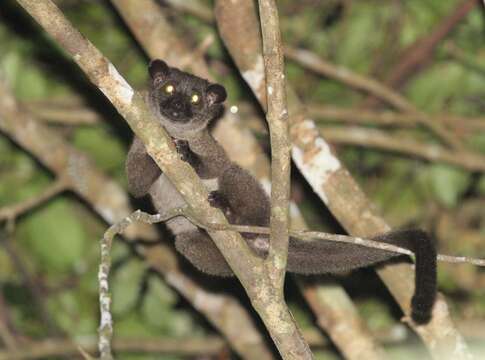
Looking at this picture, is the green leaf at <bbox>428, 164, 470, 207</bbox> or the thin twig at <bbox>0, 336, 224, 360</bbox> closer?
the thin twig at <bbox>0, 336, 224, 360</bbox>

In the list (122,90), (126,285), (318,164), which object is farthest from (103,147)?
(122,90)

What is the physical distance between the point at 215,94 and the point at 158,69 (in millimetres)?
421

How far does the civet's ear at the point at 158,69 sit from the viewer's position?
6.13m

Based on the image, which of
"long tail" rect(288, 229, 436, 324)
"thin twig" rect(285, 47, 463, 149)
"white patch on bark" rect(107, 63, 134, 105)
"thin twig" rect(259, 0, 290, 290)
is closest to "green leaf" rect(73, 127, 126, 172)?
"thin twig" rect(285, 47, 463, 149)

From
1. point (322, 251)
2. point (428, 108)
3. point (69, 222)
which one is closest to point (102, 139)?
point (69, 222)

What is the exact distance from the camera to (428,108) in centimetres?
900

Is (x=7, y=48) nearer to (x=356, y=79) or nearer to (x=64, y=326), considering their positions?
(x=64, y=326)

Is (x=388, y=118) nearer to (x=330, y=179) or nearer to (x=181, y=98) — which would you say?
(x=330, y=179)

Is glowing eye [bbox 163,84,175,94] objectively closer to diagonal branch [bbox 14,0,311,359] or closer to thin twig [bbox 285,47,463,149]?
diagonal branch [bbox 14,0,311,359]

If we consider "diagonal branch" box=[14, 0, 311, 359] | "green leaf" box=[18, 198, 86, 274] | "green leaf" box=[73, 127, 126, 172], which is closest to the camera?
"diagonal branch" box=[14, 0, 311, 359]

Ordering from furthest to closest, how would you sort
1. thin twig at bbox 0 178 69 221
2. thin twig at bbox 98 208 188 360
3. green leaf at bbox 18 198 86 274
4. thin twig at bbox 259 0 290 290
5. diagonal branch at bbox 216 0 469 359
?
green leaf at bbox 18 198 86 274 → thin twig at bbox 0 178 69 221 → diagonal branch at bbox 216 0 469 359 → thin twig at bbox 259 0 290 290 → thin twig at bbox 98 208 188 360

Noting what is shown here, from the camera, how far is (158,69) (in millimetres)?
6156

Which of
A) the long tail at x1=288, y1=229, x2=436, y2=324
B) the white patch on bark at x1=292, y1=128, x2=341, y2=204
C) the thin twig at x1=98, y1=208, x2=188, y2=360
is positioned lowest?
the thin twig at x1=98, y1=208, x2=188, y2=360

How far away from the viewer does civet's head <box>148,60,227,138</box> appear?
20.3 feet
